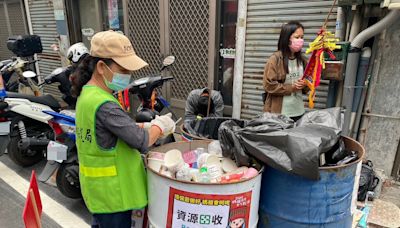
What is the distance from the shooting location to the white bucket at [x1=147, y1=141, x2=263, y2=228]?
1.52 metres

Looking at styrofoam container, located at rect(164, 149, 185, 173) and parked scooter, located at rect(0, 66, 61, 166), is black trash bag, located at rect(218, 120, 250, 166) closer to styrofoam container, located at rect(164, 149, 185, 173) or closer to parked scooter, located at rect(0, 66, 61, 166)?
styrofoam container, located at rect(164, 149, 185, 173)

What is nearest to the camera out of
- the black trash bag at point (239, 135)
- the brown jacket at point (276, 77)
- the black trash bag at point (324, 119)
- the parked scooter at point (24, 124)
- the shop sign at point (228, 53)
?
the black trash bag at point (239, 135)

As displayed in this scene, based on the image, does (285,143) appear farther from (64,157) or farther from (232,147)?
(64,157)

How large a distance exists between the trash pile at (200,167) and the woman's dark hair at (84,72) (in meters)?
0.58

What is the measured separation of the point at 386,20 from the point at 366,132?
1.19m

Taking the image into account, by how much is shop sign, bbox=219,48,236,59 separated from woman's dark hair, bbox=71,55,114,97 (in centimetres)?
292

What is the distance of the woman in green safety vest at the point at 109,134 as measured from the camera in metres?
1.56

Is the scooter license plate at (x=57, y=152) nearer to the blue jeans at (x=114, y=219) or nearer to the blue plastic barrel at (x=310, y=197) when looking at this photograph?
the blue jeans at (x=114, y=219)

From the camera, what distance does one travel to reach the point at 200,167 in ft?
5.80

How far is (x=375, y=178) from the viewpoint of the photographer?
3035 millimetres

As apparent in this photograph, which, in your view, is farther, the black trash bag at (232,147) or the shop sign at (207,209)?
the black trash bag at (232,147)

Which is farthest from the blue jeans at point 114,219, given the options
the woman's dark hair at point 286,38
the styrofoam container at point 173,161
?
the woman's dark hair at point 286,38

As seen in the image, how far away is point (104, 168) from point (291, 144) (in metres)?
1.02

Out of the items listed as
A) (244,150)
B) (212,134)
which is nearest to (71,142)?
(212,134)
